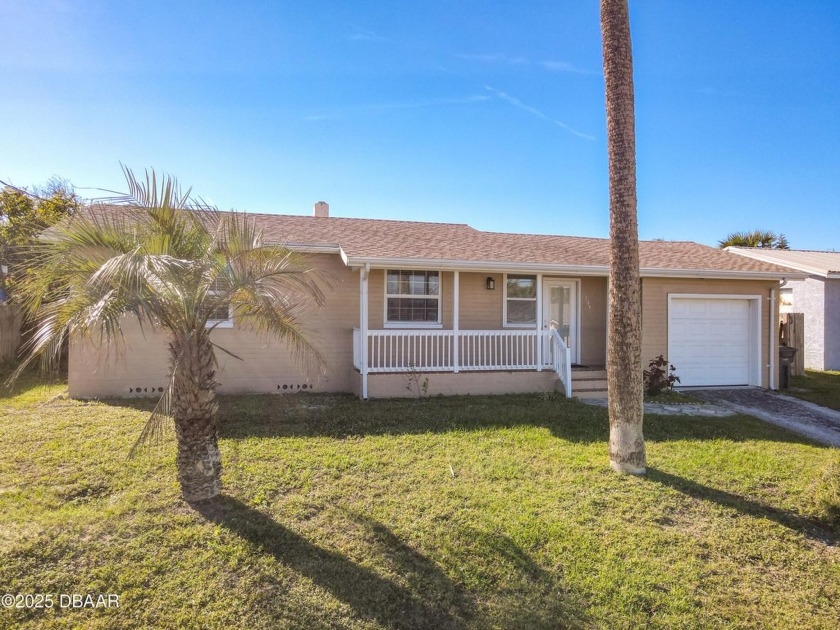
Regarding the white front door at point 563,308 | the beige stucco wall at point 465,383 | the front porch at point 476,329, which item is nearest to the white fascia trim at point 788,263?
the white front door at point 563,308

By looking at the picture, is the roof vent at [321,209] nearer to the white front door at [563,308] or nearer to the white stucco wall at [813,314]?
the white front door at [563,308]

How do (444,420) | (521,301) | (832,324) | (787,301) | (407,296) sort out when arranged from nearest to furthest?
(444,420) < (407,296) < (521,301) < (832,324) < (787,301)

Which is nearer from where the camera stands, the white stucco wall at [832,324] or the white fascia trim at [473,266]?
the white fascia trim at [473,266]

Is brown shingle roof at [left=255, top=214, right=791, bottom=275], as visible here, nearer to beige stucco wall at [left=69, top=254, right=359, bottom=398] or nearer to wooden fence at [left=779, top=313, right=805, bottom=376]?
beige stucco wall at [left=69, top=254, right=359, bottom=398]

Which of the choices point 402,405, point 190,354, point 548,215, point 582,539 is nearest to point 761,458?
point 582,539

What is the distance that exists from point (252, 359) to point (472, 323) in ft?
16.0

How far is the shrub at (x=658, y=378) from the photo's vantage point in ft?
31.2

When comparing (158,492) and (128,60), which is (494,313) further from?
(128,60)

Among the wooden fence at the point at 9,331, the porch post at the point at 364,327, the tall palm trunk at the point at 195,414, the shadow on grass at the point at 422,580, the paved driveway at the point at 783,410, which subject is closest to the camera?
the shadow on grass at the point at 422,580

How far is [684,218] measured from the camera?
22.1 metres

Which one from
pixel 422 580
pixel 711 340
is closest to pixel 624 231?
pixel 422 580

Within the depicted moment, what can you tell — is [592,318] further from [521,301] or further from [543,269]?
[543,269]

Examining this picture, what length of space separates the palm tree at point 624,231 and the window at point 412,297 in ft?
17.5

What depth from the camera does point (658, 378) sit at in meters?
9.50
